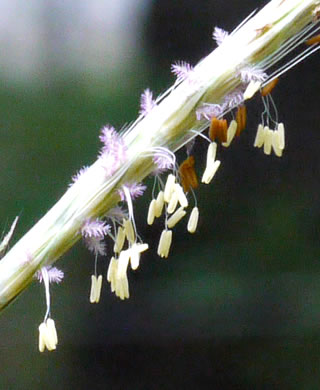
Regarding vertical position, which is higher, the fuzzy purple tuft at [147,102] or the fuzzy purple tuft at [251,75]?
the fuzzy purple tuft at [251,75]

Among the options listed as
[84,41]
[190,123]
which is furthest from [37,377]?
[190,123]

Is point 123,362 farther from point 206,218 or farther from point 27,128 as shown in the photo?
point 27,128

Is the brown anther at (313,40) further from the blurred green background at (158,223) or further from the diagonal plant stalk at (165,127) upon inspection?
the blurred green background at (158,223)

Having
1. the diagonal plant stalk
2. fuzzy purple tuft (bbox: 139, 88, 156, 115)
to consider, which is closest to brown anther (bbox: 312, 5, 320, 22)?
the diagonal plant stalk

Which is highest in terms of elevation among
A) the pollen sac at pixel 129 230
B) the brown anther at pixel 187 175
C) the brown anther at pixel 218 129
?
the brown anther at pixel 187 175

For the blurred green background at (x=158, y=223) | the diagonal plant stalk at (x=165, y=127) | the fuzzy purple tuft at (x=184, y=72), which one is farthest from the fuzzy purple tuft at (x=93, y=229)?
the blurred green background at (x=158, y=223)

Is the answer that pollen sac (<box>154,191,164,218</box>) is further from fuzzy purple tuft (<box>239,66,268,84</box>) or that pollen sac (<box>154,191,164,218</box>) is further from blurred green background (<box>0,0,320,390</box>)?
blurred green background (<box>0,0,320,390</box>)

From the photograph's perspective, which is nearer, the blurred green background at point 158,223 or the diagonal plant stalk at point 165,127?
the diagonal plant stalk at point 165,127
